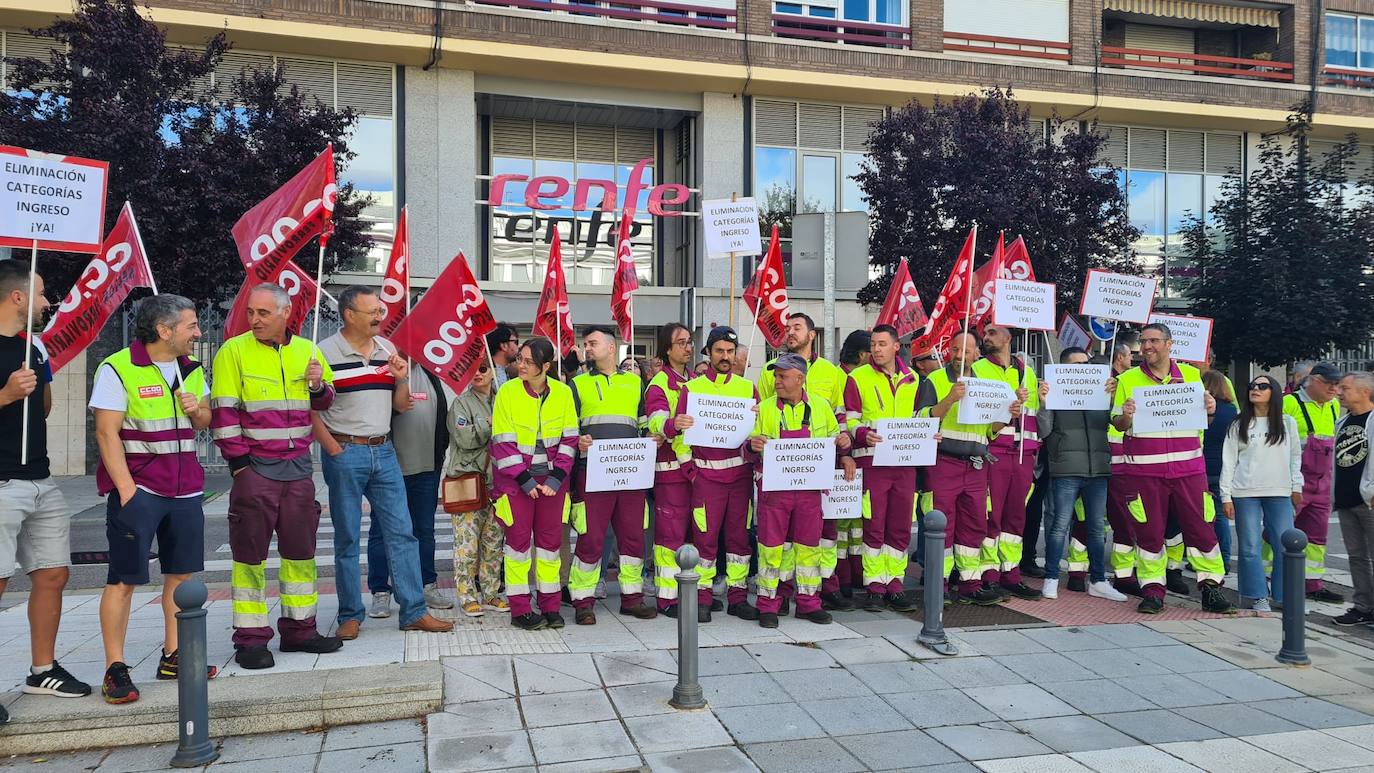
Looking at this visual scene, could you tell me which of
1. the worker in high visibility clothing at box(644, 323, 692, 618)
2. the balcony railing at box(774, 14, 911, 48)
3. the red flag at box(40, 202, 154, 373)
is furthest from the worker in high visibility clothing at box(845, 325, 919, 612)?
the balcony railing at box(774, 14, 911, 48)

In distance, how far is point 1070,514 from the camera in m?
7.65

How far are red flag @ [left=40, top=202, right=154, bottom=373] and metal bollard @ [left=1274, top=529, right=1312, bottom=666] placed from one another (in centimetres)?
770

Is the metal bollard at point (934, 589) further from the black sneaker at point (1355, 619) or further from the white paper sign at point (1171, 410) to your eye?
the black sneaker at point (1355, 619)

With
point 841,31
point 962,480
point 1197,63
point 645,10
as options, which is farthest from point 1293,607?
point 1197,63

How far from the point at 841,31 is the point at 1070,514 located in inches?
648

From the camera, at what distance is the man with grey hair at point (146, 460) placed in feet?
15.1

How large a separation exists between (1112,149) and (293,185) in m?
22.2

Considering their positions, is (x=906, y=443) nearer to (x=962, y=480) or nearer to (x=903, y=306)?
(x=962, y=480)

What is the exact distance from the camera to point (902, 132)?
1667cm

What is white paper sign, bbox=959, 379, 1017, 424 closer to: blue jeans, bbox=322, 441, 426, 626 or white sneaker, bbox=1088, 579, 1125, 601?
white sneaker, bbox=1088, 579, 1125, 601

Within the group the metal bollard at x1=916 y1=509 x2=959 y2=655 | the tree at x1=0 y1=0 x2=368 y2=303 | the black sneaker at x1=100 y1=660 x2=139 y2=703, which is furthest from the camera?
the tree at x1=0 y1=0 x2=368 y2=303

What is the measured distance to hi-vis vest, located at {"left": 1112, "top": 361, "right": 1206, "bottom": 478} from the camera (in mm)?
7105

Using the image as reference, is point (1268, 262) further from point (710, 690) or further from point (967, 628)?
point (710, 690)

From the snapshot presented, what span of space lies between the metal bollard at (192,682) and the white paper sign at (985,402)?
532cm
